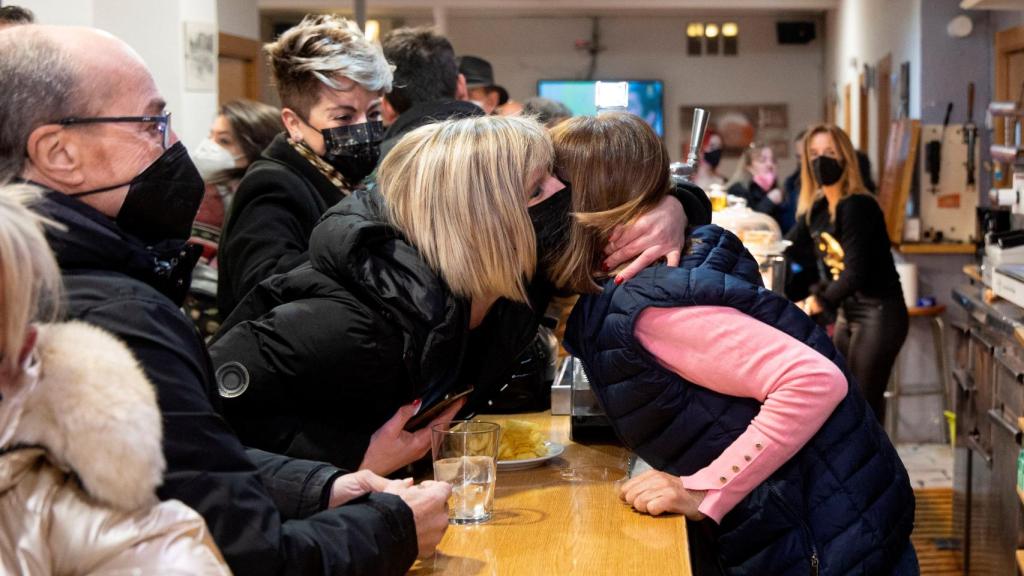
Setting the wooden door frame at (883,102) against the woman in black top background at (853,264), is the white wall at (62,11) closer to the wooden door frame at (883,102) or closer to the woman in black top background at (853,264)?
the woman in black top background at (853,264)

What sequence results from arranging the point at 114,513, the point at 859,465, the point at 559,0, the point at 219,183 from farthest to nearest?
the point at 559,0, the point at 219,183, the point at 859,465, the point at 114,513

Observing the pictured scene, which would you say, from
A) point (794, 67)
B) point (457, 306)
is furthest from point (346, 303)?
point (794, 67)

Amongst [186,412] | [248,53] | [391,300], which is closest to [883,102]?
[248,53]

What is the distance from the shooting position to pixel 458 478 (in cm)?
192

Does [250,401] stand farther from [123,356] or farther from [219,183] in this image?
[219,183]

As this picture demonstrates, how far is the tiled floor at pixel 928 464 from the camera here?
21.5 ft

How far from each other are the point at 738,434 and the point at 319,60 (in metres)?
1.57

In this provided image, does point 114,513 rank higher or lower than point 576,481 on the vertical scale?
higher

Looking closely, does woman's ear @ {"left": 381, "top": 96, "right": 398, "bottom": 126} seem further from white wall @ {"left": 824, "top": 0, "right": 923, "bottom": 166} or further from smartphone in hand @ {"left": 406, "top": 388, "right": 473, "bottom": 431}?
white wall @ {"left": 824, "top": 0, "right": 923, "bottom": 166}

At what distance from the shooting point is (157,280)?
5.12 feet

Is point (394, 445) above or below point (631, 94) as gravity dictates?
below

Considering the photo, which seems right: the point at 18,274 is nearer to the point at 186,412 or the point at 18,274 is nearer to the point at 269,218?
the point at 186,412

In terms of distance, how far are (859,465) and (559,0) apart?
11.6 m

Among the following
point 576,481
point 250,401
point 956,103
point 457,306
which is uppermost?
point 956,103
